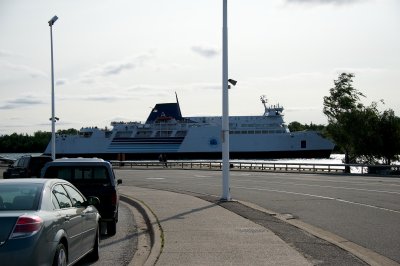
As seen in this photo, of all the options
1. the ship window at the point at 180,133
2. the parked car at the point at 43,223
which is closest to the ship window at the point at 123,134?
the ship window at the point at 180,133

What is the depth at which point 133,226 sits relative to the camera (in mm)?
12508

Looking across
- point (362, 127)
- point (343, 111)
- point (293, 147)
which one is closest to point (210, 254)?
point (362, 127)

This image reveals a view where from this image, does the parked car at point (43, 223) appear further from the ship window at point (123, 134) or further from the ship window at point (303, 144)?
the ship window at point (123, 134)

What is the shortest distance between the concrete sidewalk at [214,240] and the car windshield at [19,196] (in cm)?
208

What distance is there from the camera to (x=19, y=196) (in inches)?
254

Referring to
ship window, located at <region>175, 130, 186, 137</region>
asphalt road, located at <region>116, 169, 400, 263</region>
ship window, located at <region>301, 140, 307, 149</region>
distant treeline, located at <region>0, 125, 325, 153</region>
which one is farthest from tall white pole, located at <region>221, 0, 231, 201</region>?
distant treeline, located at <region>0, 125, 325, 153</region>

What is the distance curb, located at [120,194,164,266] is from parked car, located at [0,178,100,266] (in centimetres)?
86

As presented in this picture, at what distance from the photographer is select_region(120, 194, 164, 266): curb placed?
8.08 metres

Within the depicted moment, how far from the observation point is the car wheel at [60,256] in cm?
616

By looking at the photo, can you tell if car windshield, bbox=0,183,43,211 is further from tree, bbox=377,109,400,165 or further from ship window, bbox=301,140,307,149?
ship window, bbox=301,140,307,149

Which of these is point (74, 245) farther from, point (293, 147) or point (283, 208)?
point (293, 147)

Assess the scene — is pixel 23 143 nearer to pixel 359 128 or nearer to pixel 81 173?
pixel 359 128

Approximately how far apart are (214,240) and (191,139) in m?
83.8

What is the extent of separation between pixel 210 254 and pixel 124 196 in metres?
11.3
